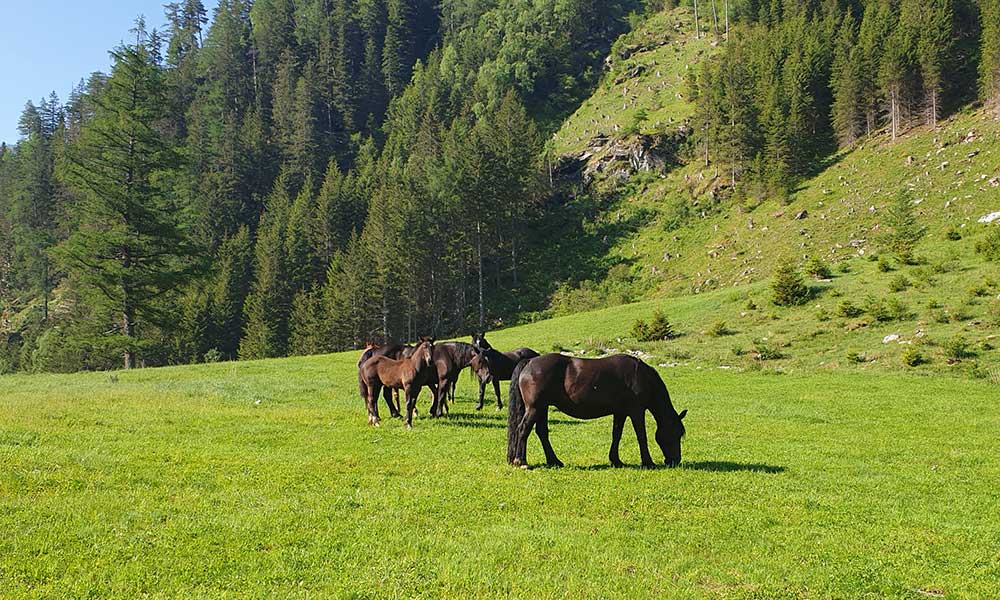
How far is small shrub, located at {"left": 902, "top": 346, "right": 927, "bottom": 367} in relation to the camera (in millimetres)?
26391

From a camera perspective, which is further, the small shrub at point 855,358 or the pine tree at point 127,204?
the pine tree at point 127,204

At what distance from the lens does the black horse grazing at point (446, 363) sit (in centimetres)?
1811

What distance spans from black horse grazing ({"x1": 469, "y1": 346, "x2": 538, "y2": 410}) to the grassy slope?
16.2 m

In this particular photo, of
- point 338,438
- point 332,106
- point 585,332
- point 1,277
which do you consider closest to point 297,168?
point 332,106

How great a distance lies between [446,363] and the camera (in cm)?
1830

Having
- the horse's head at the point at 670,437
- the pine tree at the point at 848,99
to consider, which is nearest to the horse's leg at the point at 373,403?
the horse's head at the point at 670,437

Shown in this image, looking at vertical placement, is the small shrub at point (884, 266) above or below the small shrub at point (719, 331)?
above

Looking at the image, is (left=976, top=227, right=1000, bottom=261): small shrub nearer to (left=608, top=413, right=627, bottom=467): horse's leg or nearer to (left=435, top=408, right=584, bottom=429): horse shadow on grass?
(left=435, top=408, right=584, bottom=429): horse shadow on grass

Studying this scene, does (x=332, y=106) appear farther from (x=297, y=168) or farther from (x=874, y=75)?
(x=874, y=75)

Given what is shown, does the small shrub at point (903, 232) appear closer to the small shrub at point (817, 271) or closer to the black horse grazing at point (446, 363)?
the small shrub at point (817, 271)

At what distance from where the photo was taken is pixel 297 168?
122m

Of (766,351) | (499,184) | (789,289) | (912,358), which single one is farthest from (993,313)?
(499,184)

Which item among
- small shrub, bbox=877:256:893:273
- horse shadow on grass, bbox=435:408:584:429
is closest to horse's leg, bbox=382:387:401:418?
horse shadow on grass, bbox=435:408:584:429

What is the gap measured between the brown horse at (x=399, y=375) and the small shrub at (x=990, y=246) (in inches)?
1537
